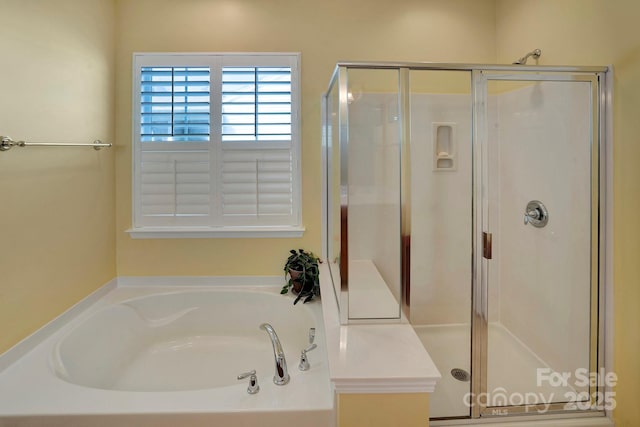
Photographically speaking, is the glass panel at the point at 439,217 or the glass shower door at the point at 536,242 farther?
the glass panel at the point at 439,217

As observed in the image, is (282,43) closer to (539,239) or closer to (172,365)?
(539,239)

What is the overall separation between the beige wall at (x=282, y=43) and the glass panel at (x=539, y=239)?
84 centimetres

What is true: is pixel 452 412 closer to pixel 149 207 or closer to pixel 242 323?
pixel 242 323

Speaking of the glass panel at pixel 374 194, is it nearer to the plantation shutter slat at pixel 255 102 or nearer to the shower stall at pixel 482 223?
the shower stall at pixel 482 223

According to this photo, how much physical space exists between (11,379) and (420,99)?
2503 millimetres

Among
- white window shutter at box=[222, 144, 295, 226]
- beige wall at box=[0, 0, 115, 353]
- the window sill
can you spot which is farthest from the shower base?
beige wall at box=[0, 0, 115, 353]

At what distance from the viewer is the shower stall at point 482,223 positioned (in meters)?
1.56

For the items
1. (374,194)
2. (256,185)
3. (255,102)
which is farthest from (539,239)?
(255,102)

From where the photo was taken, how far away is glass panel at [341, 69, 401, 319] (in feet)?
5.28

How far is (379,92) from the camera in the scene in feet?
5.74

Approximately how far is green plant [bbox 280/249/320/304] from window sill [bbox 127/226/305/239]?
197 millimetres

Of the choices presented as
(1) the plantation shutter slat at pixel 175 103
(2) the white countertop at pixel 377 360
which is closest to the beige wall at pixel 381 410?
(2) the white countertop at pixel 377 360

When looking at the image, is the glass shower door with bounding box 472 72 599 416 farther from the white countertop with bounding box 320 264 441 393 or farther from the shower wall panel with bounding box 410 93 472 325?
the white countertop with bounding box 320 264 441 393

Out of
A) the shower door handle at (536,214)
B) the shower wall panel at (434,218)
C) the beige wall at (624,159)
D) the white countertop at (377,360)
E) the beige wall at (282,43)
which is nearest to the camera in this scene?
the white countertop at (377,360)
